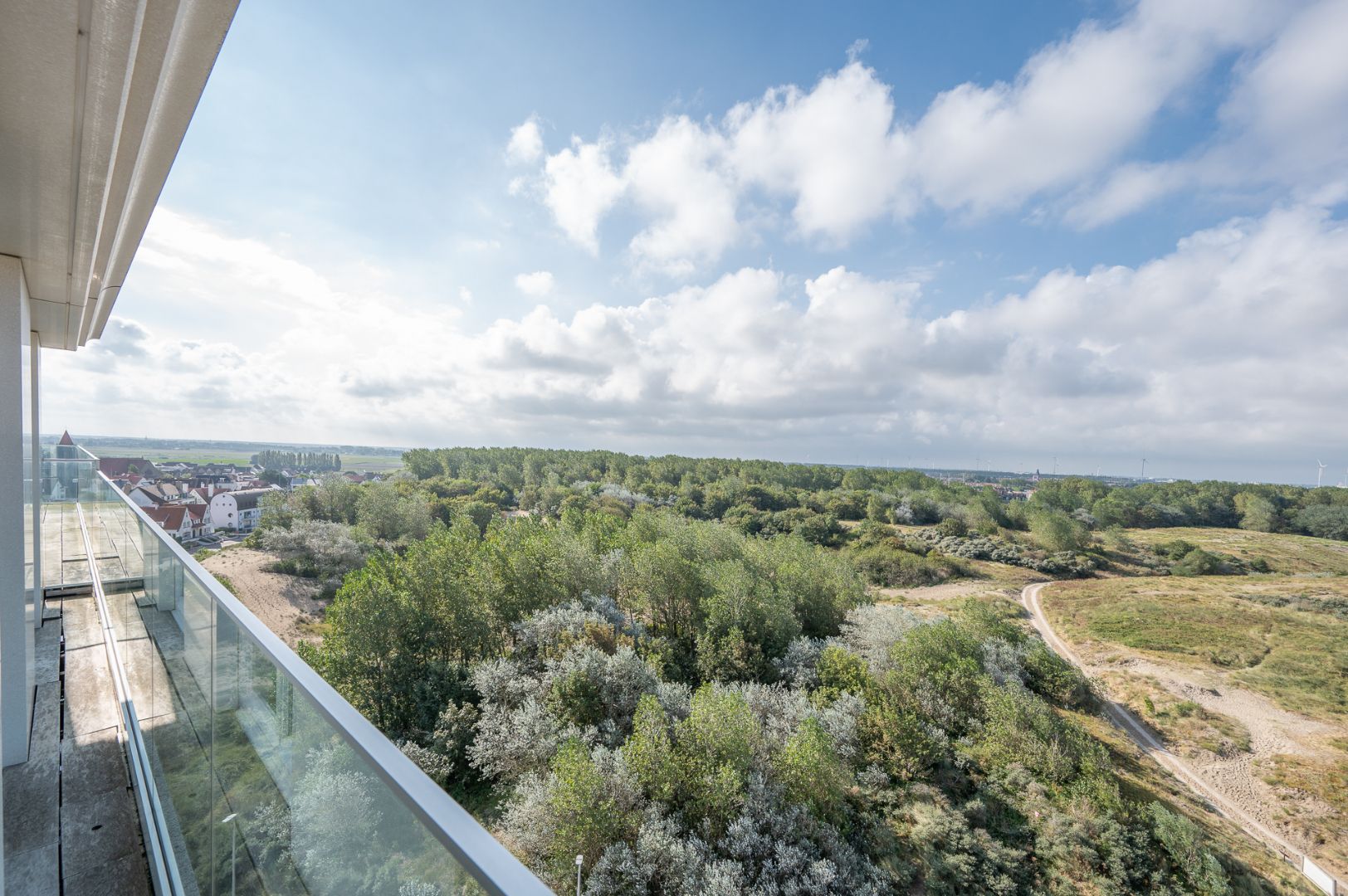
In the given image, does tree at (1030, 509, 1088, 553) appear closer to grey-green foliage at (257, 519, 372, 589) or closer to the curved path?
the curved path

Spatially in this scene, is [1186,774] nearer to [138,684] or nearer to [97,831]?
[97,831]

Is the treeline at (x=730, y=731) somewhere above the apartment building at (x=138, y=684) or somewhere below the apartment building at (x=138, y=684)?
below

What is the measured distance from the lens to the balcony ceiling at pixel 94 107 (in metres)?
1.21

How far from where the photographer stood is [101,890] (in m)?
1.95

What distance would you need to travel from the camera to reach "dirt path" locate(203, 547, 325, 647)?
1927 cm

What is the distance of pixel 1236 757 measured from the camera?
1551 centimetres

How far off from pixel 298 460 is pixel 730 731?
164 feet

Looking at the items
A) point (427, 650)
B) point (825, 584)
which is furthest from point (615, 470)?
point (427, 650)

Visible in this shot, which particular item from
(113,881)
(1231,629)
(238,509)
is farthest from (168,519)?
(1231,629)

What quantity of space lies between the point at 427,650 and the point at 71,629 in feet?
37.6

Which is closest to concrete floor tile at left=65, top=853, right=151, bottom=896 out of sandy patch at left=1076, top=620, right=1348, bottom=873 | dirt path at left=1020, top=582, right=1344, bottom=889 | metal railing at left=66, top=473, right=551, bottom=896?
metal railing at left=66, top=473, right=551, bottom=896

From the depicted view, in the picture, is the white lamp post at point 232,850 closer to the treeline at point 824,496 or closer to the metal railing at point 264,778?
the metal railing at point 264,778

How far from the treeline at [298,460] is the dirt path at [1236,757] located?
47791mm

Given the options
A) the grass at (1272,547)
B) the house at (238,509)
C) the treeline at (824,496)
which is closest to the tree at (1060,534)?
the treeline at (824,496)
